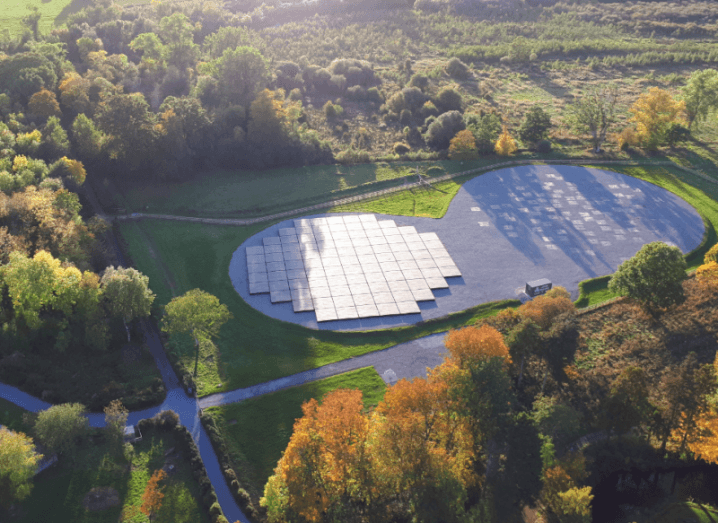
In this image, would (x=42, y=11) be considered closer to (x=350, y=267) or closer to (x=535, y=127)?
(x=350, y=267)

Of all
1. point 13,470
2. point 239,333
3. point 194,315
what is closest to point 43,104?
point 194,315

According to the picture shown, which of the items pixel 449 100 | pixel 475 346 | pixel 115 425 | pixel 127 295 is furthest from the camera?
pixel 449 100

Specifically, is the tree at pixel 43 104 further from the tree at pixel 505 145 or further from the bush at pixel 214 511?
the bush at pixel 214 511

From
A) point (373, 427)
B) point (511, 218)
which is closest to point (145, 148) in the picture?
point (511, 218)

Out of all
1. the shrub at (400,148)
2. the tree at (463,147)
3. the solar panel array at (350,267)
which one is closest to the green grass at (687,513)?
the solar panel array at (350,267)

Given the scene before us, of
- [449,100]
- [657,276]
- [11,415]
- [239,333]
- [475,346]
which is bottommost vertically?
[239,333]

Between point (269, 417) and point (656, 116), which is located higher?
point (656, 116)

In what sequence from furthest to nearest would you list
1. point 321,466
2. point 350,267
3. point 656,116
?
point 656,116 < point 350,267 < point 321,466

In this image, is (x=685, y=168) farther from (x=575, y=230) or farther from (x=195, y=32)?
(x=195, y=32)
